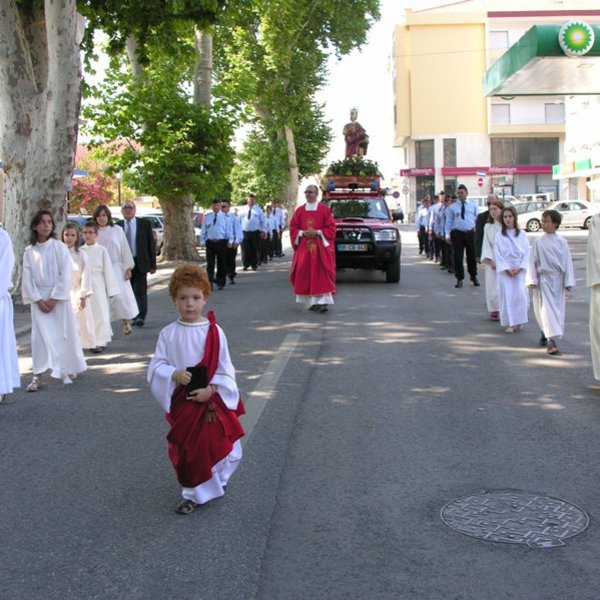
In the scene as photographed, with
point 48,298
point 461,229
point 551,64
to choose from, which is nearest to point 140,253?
point 48,298

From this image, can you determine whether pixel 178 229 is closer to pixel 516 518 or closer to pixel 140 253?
pixel 140 253

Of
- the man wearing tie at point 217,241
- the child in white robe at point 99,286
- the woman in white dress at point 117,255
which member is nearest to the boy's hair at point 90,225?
the child in white robe at point 99,286

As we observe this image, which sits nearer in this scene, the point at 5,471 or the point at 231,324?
the point at 5,471

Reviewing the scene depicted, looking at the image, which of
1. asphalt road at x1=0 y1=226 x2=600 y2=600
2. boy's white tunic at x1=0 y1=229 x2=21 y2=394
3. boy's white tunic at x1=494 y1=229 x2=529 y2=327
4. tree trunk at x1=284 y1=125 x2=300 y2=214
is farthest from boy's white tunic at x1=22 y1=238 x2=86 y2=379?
tree trunk at x1=284 y1=125 x2=300 y2=214

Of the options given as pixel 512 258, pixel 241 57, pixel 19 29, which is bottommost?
pixel 512 258

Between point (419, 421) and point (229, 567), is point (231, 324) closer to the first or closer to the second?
point (419, 421)

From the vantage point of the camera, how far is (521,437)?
625 centimetres

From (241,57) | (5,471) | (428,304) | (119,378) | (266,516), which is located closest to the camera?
(266,516)

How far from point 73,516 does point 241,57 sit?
39759 millimetres

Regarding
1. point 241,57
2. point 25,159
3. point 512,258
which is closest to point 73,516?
point 512,258

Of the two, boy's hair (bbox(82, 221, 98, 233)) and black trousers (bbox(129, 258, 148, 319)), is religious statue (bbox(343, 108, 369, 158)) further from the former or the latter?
boy's hair (bbox(82, 221, 98, 233))

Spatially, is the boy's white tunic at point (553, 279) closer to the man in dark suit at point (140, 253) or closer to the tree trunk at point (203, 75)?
the man in dark suit at point (140, 253)

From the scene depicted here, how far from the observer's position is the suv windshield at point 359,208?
19359 millimetres

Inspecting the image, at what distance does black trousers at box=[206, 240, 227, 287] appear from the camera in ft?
63.0
